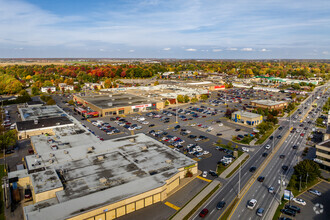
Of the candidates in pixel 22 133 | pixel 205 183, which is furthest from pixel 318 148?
pixel 22 133

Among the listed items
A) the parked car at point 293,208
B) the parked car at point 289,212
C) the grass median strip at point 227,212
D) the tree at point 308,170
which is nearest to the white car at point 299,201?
the parked car at point 293,208

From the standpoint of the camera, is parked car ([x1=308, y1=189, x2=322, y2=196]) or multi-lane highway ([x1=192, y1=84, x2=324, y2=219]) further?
parked car ([x1=308, y1=189, x2=322, y2=196])

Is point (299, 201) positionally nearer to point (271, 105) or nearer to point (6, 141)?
point (6, 141)

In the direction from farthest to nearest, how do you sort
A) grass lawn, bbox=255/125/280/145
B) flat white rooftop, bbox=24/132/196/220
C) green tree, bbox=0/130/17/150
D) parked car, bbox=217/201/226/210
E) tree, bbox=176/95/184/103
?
tree, bbox=176/95/184/103 < grass lawn, bbox=255/125/280/145 < green tree, bbox=0/130/17/150 < parked car, bbox=217/201/226/210 < flat white rooftop, bbox=24/132/196/220

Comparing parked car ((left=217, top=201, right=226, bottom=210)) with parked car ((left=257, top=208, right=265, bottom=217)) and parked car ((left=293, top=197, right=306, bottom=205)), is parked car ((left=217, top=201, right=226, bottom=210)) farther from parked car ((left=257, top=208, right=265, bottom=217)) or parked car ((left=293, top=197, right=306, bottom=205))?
parked car ((left=293, top=197, right=306, bottom=205))

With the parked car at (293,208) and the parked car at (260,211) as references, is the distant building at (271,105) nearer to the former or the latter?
the parked car at (293,208)

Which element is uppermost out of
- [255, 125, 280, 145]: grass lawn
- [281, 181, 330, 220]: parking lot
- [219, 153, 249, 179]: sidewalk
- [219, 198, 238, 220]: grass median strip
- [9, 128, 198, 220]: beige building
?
[9, 128, 198, 220]: beige building

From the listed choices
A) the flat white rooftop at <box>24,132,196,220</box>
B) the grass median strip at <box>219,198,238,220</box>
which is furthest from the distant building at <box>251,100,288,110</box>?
the grass median strip at <box>219,198,238,220</box>
